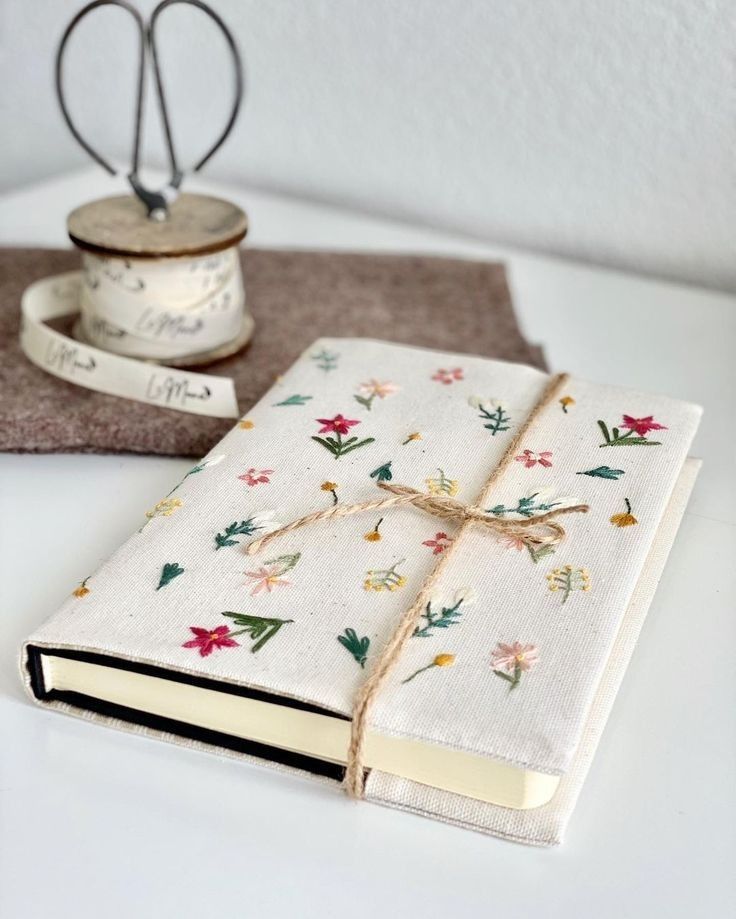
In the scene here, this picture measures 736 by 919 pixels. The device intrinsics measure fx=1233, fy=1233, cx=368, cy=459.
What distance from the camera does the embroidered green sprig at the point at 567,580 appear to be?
531 mm

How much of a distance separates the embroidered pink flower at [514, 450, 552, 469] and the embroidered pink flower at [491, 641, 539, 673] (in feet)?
0.46

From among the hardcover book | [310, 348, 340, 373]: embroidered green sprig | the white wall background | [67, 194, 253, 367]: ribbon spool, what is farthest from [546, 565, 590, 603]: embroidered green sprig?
the white wall background

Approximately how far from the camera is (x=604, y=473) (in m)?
0.62

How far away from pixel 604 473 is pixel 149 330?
0.32 m

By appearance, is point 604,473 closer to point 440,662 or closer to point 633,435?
point 633,435

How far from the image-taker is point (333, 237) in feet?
3.44

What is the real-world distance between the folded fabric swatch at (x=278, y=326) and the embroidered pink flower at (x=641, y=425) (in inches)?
6.8

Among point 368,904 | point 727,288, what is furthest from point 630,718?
point 727,288

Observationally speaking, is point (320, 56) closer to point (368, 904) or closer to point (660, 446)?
point (660, 446)

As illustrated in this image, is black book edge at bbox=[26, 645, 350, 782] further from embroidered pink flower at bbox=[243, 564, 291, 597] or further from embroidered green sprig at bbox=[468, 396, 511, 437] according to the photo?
embroidered green sprig at bbox=[468, 396, 511, 437]

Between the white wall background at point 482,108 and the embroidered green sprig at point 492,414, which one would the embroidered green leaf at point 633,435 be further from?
the white wall background at point 482,108

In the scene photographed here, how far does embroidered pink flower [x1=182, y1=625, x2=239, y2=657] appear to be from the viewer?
1.63ft

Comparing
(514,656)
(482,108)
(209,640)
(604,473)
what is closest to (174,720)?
(209,640)

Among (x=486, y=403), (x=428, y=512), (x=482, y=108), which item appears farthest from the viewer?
(x=482, y=108)
